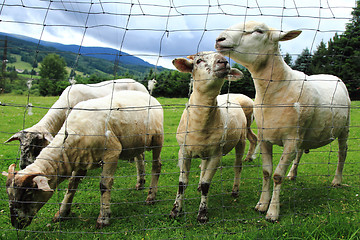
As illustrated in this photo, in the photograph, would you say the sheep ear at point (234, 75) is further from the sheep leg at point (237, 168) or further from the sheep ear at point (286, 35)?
the sheep leg at point (237, 168)

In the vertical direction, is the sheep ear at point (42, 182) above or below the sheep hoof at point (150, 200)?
above

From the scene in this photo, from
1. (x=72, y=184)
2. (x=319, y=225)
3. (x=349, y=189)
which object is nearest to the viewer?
(x=319, y=225)

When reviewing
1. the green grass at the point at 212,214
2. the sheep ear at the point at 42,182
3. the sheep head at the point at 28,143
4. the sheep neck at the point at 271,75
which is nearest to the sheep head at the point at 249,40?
the sheep neck at the point at 271,75

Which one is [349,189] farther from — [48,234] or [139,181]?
[48,234]

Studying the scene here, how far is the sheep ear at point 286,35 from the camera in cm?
442

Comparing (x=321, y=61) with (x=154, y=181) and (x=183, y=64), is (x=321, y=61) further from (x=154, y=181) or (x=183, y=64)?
(x=183, y=64)

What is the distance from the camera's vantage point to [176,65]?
479 centimetres

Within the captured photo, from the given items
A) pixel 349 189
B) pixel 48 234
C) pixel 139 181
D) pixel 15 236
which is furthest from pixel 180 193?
pixel 349 189

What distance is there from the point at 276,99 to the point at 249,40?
3.46ft

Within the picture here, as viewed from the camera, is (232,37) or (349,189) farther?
(349,189)

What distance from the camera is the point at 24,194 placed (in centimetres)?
410

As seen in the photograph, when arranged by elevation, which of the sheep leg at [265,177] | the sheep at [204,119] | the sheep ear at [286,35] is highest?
the sheep ear at [286,35]

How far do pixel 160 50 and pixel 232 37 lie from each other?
115 centimetres

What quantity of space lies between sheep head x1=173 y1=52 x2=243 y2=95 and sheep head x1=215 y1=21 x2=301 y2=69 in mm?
205
